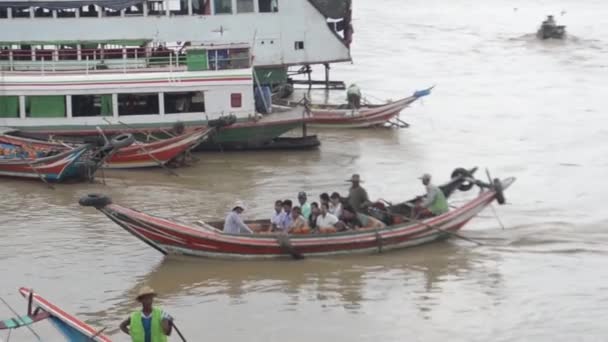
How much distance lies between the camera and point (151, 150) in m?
26.0

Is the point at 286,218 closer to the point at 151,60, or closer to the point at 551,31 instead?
the point at 151,60

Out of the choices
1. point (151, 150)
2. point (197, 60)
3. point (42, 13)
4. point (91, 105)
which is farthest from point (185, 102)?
point (42, 13)

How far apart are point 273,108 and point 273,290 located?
12.9 m

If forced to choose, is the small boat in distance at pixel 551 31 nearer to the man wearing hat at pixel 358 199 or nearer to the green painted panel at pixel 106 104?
the green painted panel at pixel 106 104

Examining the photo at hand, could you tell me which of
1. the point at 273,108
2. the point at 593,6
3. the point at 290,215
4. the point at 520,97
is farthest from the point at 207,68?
the point at 593,6

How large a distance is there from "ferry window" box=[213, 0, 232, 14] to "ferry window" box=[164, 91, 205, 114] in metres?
4.24

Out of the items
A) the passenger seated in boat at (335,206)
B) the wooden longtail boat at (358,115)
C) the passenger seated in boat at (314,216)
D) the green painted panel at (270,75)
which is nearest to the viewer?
the passenger seated in boat at (314,216)

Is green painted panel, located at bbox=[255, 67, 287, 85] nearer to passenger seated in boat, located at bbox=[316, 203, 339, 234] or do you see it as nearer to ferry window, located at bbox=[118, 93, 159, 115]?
ferry window, located at bbox=[118, 93, 159, 115]

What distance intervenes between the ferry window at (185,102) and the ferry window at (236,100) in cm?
66

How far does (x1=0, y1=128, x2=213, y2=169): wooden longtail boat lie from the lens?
85.1ft

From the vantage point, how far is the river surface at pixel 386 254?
1623 cm

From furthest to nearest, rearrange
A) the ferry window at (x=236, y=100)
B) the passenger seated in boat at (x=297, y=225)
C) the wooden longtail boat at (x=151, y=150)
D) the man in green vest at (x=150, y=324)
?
1. the ferry window at (x=236, y=100)
2. the wooden longtail boat at (x=151, y=150)
3. the passenger seated in boat at (x=297, y=225)
4. the man in green vest at (x=150, y=324)

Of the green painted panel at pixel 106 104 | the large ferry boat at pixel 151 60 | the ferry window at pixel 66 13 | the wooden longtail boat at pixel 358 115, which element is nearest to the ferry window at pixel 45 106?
the large ferry boat at pixel 151 60

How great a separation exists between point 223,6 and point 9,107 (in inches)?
254
